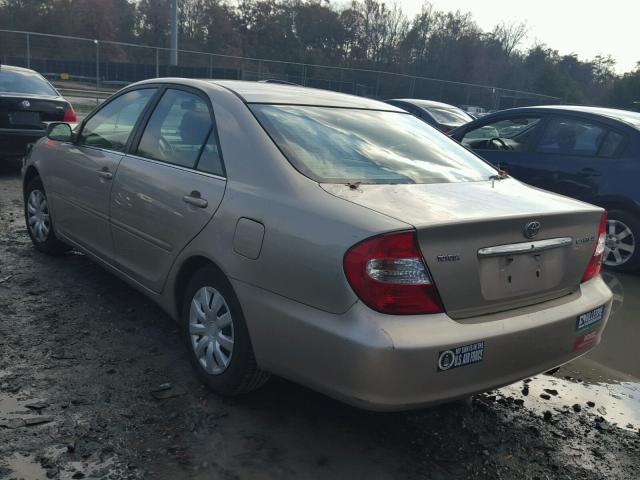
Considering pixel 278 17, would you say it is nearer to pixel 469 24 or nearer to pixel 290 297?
pixel 469 24

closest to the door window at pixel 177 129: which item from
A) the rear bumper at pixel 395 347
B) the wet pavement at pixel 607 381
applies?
the rear bumper at pixel 395 347

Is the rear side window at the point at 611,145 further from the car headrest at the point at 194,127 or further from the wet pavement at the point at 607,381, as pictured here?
the car headrest at the point at 194,127

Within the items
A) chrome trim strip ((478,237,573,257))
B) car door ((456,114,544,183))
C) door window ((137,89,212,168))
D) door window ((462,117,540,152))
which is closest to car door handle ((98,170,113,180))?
door window ((137,89,212,168))

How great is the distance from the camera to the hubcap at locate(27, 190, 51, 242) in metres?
5.21

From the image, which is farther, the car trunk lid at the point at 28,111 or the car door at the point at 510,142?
the car trunk lid at the point at 28,111

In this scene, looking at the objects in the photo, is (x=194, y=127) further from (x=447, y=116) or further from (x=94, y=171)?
(x=447, y=116)

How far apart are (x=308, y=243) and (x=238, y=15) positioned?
227 ft

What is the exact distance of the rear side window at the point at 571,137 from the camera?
6.27 m

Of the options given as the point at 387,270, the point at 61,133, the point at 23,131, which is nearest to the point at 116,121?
the point at 61,133

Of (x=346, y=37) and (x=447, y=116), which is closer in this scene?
(x=447, y=116)

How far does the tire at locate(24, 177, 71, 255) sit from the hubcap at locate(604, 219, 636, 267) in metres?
5.29

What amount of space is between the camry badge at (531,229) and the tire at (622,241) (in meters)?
3.92

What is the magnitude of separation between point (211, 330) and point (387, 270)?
1183 millimetres

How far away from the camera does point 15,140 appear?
8531mm
